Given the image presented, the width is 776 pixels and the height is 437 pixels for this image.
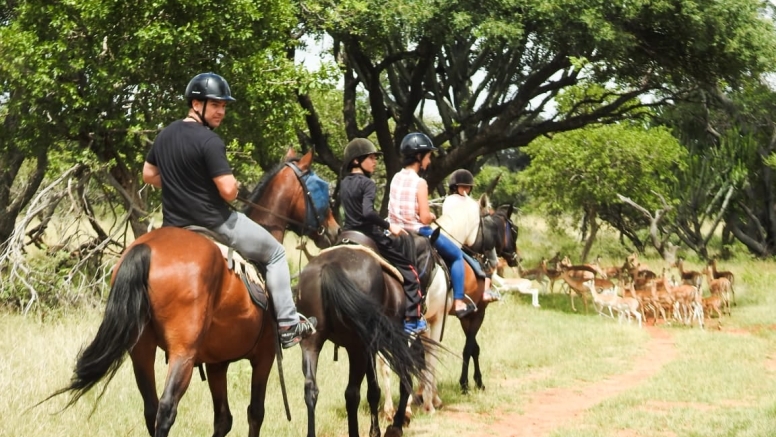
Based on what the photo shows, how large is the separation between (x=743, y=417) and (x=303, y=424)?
4399 millimetres

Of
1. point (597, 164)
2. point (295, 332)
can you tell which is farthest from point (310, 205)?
point (597, 164)

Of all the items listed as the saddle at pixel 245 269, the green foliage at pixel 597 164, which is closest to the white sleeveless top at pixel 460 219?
the saddle at pixel 245 269

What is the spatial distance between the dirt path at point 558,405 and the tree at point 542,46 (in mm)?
7030

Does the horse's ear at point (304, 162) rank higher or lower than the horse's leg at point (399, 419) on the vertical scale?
higher

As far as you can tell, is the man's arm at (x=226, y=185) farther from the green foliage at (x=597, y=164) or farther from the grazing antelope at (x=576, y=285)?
the green foliage at (x=597, y=164)

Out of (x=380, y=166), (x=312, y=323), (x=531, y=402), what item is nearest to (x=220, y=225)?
(x=312, y=323)

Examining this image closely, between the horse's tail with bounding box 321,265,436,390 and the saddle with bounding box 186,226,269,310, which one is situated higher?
the saddle with bounding box 186,226,269,310

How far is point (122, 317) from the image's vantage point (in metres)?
5.83

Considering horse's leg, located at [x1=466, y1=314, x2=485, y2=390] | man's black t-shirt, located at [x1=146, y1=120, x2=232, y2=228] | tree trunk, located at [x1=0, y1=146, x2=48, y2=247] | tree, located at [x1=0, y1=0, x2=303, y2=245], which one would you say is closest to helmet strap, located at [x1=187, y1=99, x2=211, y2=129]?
man's black t-shirt, located at [x1=146, y1=120, x2=232, y2=228]

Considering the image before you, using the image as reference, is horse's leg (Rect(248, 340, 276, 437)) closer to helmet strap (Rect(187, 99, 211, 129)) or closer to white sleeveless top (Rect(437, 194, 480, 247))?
helmet strap (Rect(187, 99, 211, 129))

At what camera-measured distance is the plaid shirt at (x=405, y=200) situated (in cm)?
950

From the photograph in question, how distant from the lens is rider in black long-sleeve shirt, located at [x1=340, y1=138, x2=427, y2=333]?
854cm

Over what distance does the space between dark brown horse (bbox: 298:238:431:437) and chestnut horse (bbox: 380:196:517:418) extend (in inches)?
16.8

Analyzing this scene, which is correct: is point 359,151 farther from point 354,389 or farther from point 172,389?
point 172,389
